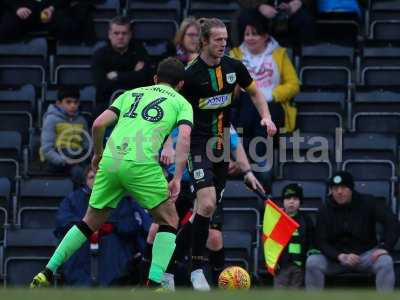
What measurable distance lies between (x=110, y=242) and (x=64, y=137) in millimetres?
1797

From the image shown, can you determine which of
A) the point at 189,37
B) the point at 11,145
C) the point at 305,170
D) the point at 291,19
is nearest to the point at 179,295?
the point at 189,37

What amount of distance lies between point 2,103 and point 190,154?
4304 mm

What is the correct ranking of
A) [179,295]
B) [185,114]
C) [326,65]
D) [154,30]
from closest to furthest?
[179,295], [185,114], [326,65], [154,30]

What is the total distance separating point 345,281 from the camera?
49.9ft

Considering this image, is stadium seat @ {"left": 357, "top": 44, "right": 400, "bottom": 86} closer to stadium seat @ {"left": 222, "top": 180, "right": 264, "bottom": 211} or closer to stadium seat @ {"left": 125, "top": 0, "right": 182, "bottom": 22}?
stadium seat @ {"left": 222, "top": 180, "right": 264, "bottom": 211}

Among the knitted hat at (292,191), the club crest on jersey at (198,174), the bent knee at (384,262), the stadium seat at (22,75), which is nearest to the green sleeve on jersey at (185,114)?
the club crest on jersey at (198,174)

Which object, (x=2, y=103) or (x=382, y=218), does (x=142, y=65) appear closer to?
(x=2, y=103)

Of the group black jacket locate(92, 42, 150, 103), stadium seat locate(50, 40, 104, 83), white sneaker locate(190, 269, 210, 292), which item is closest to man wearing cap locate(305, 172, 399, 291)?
white sneaker locate(190, 269, 210, 292)

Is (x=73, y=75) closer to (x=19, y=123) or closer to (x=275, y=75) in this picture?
(x=19, y=123)

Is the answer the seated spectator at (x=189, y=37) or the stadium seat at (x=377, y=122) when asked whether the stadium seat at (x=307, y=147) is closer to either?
the stadium seat at (x=377, y=122)

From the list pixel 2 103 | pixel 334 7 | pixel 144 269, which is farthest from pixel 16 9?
pixel 144 269

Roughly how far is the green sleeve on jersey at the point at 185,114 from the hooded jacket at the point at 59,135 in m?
3.89

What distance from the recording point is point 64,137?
1611 cm

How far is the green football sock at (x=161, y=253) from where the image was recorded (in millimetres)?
12344
